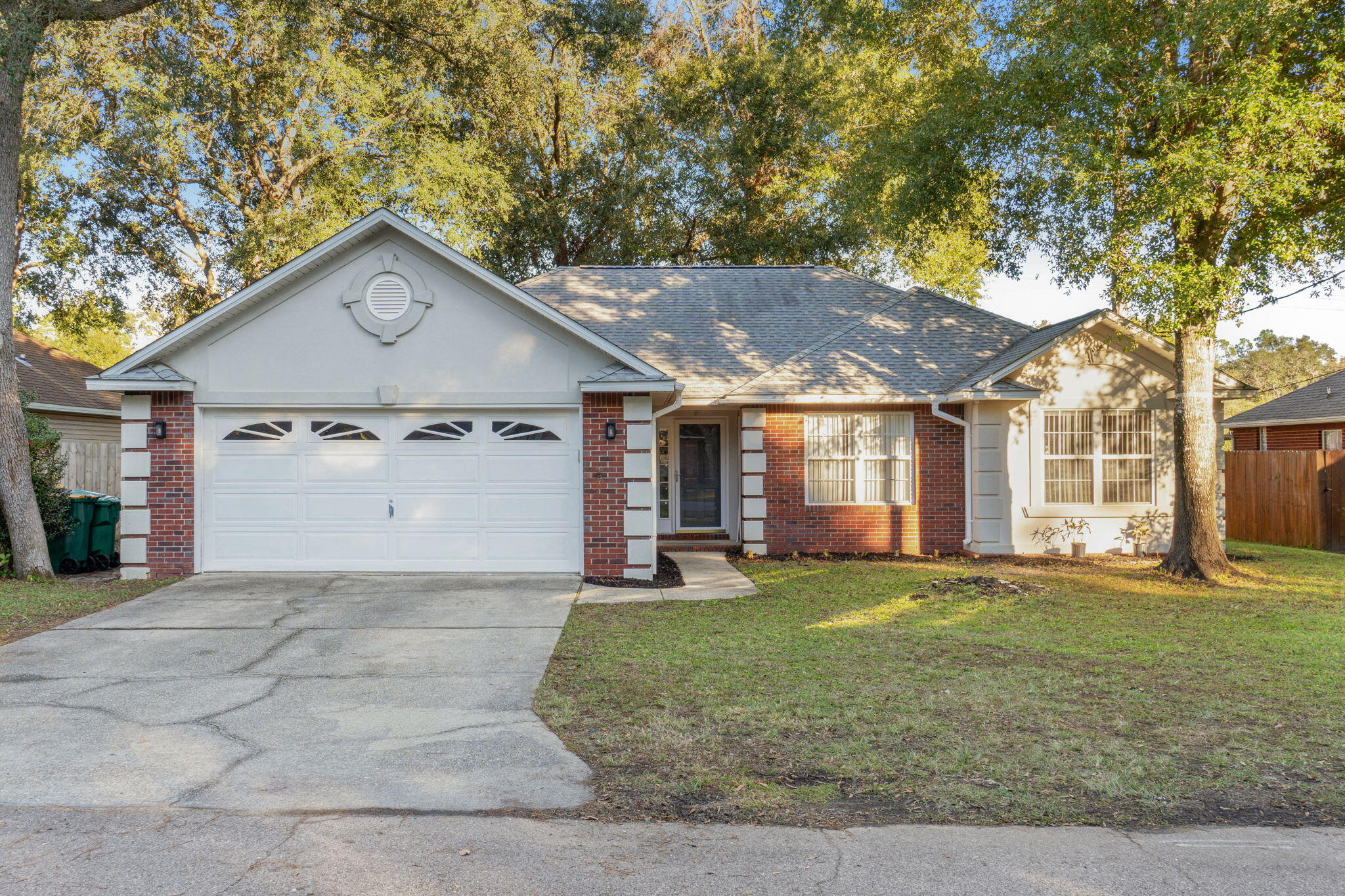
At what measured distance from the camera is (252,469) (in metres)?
11.8

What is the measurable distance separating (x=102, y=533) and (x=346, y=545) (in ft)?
14.7

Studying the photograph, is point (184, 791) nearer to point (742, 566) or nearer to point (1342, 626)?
point (742, 566)

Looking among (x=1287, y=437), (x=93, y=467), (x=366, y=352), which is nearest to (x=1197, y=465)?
(x=366, y=352)

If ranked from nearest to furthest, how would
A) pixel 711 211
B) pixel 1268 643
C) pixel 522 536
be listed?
pixel 1268 643
pixel 522 536
pixel 711 211

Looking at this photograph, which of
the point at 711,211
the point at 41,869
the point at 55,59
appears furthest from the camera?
the point at 711,211

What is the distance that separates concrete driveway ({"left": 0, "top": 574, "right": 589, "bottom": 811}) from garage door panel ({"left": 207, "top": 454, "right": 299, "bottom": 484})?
196cm

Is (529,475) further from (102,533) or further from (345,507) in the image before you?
(102,533)

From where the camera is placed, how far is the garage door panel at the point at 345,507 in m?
11.8

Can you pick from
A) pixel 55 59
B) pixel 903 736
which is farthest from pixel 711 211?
pixel 903 736

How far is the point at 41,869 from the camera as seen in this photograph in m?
3.76

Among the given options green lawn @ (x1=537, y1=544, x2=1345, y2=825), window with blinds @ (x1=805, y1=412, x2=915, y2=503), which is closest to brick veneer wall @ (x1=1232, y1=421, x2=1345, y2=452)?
window with blinds @ (x1=805, y1=412, x2=915, y2=503)

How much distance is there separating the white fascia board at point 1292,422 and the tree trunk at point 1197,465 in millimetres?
7643

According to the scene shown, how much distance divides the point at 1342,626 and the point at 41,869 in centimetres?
1097

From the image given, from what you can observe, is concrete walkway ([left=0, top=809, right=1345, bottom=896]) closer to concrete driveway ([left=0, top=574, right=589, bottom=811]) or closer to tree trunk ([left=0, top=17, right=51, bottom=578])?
concrete driveway ([left=0, top=574, right=589, bottom=811])
